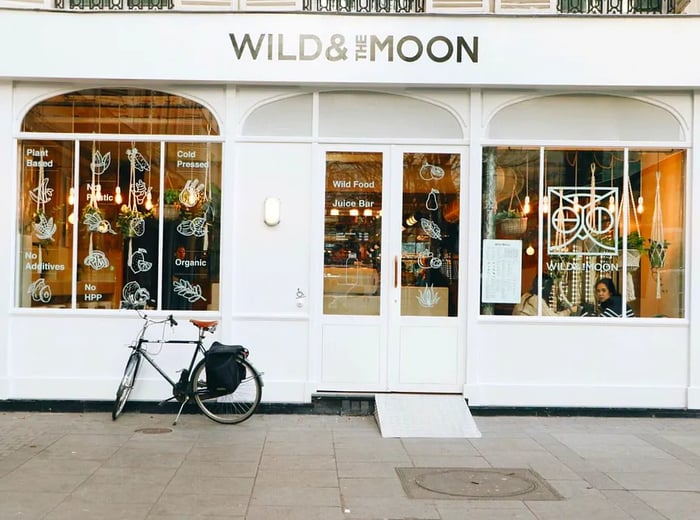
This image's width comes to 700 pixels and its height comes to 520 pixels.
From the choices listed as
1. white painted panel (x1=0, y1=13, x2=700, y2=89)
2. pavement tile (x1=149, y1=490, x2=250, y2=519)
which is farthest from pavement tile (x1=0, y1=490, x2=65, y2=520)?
white painted panel (x1=0, y1=13, x2=700, y2=89)

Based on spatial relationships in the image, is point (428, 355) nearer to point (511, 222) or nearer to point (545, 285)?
point (545, 285)

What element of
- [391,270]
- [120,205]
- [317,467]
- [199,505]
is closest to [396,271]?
[391,270]

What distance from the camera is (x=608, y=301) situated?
8945mm

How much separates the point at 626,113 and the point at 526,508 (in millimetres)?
5275

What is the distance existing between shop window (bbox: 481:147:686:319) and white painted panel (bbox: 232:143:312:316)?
7.20ft

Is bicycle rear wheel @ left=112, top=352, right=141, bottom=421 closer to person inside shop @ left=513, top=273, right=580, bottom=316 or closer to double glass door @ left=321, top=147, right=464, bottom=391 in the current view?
double glass door @ left=321, top=147, right=464, bottom=391

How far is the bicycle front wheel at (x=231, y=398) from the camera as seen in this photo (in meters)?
8.19

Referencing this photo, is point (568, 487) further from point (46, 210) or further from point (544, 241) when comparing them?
point (46, 210)

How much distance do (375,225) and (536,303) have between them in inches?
84.3

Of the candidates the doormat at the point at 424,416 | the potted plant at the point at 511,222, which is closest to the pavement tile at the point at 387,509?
the doormat at the point at 424,416

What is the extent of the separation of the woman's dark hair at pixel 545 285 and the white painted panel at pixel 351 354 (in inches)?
76.3

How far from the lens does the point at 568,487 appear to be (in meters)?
6.12

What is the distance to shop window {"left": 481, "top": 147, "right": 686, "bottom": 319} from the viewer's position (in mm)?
8922

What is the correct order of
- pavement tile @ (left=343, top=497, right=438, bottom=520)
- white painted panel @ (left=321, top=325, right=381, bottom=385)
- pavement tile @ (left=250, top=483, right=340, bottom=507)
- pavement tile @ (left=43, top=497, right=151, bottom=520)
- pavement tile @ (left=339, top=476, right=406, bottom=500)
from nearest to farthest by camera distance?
1. pavement tile @ (left=43, top=497, right=151, bottom=520)
2. pavement tile @ (left=343, top=497, right=438, bottom=520)
3. pavement tile @ (left=250, top=483, right=340, bottom=507)
4. pavement tile @ (left=339, top=476, right=406, bottom=500)
5. white painted panel @ (left=321, top=325, right=381, bottom=385)
